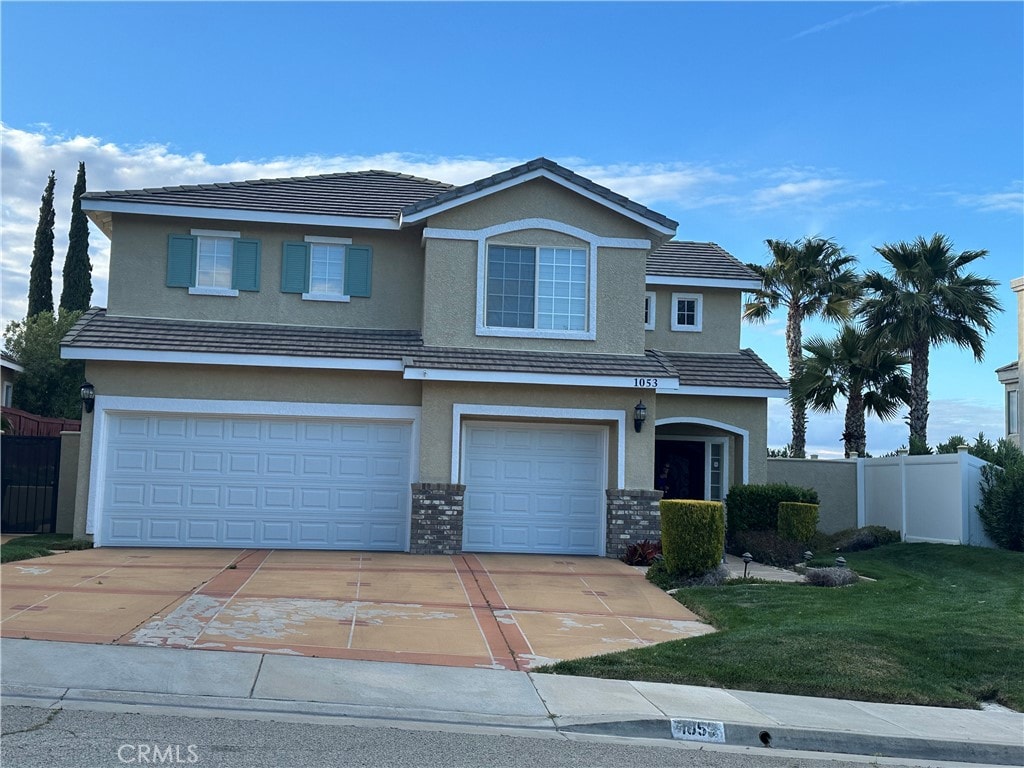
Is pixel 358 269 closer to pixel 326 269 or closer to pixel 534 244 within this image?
pixel 326 269

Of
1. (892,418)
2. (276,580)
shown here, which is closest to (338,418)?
(276,580)

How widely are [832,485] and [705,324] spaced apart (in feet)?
17.5

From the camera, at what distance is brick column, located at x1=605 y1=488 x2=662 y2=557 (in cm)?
1825

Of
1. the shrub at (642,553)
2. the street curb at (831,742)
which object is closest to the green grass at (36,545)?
the shrub at (642,553)

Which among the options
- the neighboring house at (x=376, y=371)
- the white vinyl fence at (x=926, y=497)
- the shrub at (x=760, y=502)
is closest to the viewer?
the neighboring house at (x=376, y=371)

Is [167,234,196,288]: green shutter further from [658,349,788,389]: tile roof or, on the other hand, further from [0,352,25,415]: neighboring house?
[0,352,25,415]: neighboring house

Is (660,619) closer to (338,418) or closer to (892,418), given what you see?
(338,418)

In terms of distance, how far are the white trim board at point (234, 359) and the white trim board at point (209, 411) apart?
0.70 m

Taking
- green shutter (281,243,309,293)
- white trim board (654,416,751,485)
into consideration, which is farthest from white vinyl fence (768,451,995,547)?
green shutter (281,243,309,293)

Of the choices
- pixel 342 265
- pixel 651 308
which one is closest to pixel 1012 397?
pixel 651 308

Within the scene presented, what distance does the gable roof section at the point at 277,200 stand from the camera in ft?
61.8

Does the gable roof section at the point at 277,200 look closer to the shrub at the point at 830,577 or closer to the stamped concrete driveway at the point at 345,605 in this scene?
the stamped concrete driveway at the point at 345,605

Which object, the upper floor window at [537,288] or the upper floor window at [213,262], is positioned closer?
the upper floor window at [537,288]

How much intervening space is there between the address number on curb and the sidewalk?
1 cm
